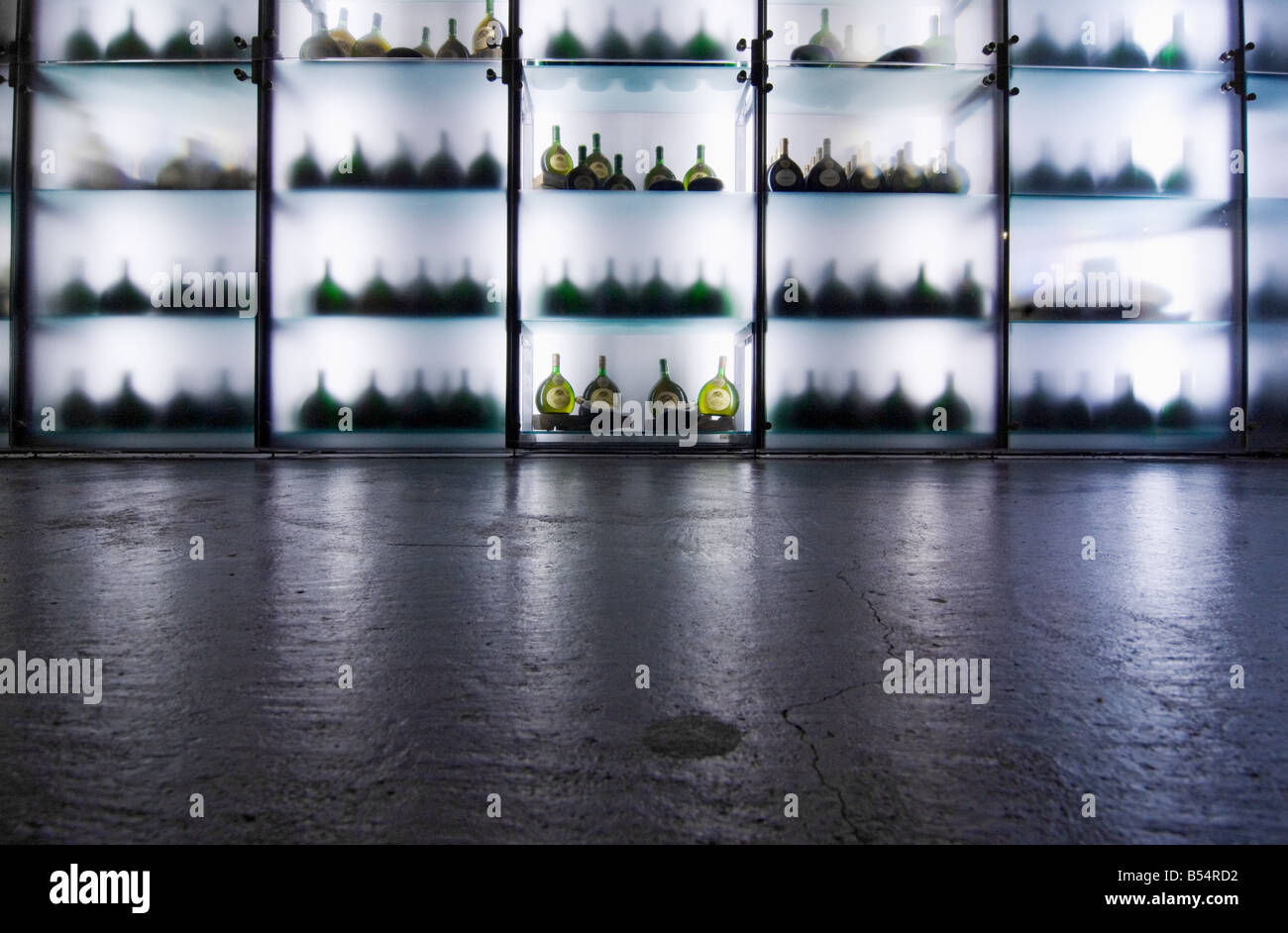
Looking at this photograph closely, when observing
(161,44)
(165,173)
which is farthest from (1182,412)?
(161,44)

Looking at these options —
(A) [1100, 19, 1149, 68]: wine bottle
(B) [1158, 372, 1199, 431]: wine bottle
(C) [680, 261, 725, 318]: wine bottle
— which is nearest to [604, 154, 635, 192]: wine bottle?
(C) [680, 261, 725, 318]: wine bottle

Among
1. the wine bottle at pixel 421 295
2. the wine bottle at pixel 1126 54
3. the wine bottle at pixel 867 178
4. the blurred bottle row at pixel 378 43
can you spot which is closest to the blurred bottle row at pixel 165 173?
the blurred bottle row at pixel 378 43

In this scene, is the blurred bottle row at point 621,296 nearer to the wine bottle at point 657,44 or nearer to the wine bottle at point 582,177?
the wine bottle at point 582,177

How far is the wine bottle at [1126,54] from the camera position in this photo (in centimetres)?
271

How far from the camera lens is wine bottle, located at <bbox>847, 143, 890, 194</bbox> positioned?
2727mm

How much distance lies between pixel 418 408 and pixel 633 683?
2335mm

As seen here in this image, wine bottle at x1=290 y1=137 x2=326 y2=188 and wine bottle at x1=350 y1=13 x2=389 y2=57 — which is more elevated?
wine bottle at x1=350 y1=13 x2=389 y2=57

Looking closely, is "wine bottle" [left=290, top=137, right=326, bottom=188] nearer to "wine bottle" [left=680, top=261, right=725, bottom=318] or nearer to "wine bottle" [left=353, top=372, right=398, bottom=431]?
"wine bottle" [left=353, top=372, right=398, bottom=431]

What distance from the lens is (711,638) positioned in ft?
1.99

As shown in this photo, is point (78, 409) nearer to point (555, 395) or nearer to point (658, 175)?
point (555, 395)

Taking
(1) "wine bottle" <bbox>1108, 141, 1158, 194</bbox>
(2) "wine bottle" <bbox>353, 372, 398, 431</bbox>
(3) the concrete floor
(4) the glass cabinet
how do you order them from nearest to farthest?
(3) the concrete floor < (4) the glass cabinet < (2) "wine bottle" <bbox>353, 372, 398, 431</bbox> < (1) "wine bottle" <bbox>1108, 141, 1158, 194</bbox>

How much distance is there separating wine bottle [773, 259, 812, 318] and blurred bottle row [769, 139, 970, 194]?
30 centimetres

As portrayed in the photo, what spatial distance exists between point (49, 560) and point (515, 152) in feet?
6.40

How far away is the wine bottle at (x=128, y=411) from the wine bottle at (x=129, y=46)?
1.06 meters
